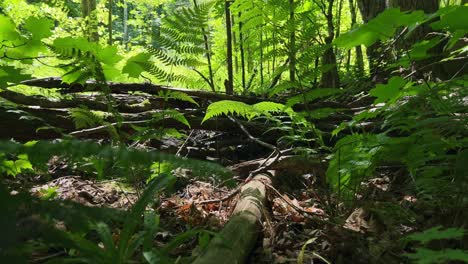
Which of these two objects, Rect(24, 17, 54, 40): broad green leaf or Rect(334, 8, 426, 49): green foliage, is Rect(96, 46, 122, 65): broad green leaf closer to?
Rect(24, 17, 54, 40): broad green leaf

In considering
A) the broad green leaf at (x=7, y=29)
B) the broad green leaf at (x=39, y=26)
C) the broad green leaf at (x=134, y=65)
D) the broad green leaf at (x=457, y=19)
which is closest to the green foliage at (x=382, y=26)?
the broad green leaf at (x=457, y=19)

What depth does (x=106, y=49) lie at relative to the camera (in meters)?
1.86

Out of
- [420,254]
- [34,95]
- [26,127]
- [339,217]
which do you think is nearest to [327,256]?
[339,217]

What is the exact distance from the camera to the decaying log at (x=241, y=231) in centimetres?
128

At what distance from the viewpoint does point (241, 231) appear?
154 cm

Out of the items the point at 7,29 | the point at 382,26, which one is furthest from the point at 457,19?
the point at 7,29

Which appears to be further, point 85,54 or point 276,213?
point 276,213

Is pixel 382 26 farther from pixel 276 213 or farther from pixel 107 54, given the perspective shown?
pixel 107 54

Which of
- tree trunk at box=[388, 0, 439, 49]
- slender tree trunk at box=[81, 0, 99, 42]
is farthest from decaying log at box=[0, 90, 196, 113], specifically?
slender tree trunk at box=[81, 0, 99, 42]

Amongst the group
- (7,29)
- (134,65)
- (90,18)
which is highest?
(90,18)

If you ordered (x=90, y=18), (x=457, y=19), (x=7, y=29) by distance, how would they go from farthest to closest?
(x=90, y=18) → (x=7, y=29) → (x=457, y=19)

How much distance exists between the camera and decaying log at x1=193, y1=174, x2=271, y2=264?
1279 mm

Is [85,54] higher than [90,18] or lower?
lower

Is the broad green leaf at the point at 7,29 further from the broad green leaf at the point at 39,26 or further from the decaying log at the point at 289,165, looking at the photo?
the decaying log at the point at 289,165
